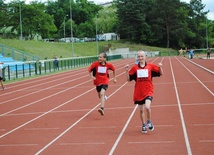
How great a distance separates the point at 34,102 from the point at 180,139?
28.7 ft

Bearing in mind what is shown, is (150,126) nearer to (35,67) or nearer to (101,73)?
(101,73)

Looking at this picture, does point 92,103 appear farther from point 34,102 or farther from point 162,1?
point 162,1

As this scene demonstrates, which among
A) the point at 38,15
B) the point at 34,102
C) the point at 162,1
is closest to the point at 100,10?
the point at 162,1

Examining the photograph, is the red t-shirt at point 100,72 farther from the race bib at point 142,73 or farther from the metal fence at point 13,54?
the metal fence at point 13,54

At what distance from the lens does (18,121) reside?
1134 centimetres

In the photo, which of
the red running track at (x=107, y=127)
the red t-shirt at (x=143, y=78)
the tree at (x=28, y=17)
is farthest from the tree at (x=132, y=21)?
the red t-shirt at (x=143, y=78)

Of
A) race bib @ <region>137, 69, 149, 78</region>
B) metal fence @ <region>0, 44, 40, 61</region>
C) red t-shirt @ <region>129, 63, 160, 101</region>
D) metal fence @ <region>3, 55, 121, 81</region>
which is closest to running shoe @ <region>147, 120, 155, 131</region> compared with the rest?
red t-shirt @ <region>129, 63, 160, 101</region>

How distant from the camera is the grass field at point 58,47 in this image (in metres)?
59.6

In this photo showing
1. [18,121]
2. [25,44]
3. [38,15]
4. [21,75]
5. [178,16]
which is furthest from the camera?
[178,16]

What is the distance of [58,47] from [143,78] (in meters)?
67.0

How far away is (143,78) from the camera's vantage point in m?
8.71

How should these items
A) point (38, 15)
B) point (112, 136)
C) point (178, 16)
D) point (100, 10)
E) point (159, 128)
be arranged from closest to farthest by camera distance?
point (112, 136), point (159, 128), point (38, 15), point (178, 16), point (100, 10)

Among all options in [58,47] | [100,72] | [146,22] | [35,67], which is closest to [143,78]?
[100,72]

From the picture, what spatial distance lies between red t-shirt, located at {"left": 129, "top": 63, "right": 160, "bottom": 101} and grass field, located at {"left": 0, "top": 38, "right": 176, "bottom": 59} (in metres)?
47.6
